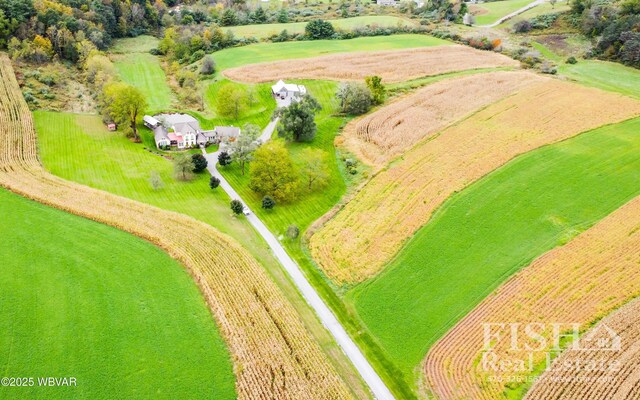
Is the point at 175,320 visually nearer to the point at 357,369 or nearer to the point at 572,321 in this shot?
the point at 357,369

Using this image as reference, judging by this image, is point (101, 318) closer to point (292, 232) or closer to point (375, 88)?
point (292, 232)

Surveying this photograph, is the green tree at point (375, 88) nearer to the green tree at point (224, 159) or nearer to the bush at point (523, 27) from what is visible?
the green tree at point (224, 159)

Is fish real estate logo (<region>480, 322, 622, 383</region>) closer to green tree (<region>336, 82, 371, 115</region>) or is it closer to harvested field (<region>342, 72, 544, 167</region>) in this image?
harvested field (<region>342, 72, 544, 167</region>)

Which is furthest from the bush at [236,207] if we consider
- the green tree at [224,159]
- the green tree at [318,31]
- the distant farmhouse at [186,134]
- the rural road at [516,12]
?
the rural road at [516,12]

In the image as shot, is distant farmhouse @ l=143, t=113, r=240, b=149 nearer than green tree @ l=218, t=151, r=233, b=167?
No

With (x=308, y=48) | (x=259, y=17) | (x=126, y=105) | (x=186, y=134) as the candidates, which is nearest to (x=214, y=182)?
(x=186, y=134)

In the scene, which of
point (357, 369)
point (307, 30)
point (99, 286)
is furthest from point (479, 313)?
point (307, 30)

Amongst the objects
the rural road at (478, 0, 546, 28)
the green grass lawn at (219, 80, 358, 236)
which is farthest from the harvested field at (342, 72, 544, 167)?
the rural road at (478, 0, 546, 28)
